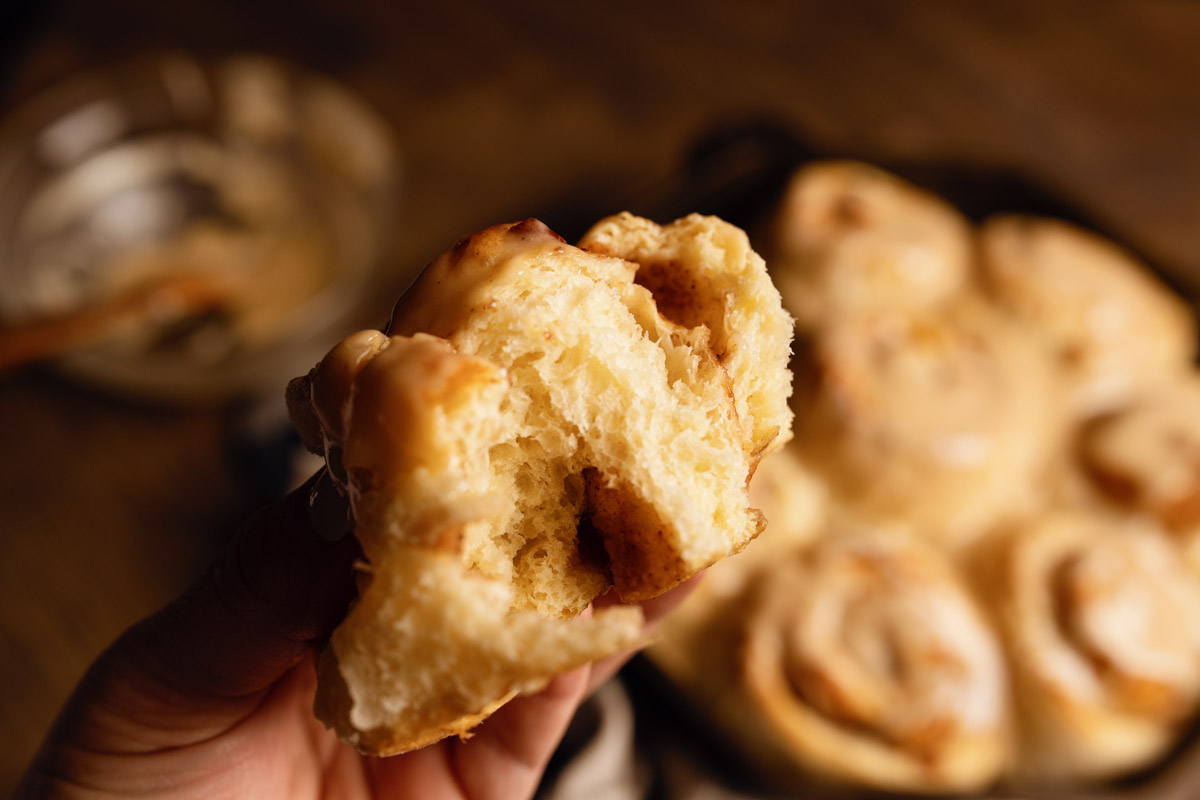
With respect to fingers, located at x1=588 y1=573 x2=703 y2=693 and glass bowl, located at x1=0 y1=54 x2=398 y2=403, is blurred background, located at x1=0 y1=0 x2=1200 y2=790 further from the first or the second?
fingers, located at x1=588 y1=573 x2=703 y2=693

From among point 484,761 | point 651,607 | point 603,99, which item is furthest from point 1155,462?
point 603,99

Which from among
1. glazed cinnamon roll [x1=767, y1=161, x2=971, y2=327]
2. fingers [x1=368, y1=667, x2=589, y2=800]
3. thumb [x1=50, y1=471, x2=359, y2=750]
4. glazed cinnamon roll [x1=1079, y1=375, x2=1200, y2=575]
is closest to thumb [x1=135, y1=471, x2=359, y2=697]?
thumb [x1=50, y1=471, x2=359, y2=750]

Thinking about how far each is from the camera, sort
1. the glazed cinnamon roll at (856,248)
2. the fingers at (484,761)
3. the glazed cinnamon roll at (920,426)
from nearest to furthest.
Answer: the fingers at (484,761) < the glazed cinnamon roll at (920,426) < the glazed cinnamon roll at (856,248)

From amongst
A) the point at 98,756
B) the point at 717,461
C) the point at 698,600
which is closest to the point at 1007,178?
the point at 698,600

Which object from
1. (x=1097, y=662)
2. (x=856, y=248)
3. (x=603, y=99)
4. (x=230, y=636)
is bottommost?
(x=1097, y=662)

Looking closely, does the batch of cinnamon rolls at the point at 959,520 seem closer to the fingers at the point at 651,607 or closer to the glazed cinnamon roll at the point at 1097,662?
the glazed cinnamon roll at the point at 1097,662

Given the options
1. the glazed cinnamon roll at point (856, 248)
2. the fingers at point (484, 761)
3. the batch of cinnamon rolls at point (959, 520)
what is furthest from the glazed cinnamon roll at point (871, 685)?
the glazed cinnamon roll at point (856, 248)

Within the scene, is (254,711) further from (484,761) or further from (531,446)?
(531,446)
